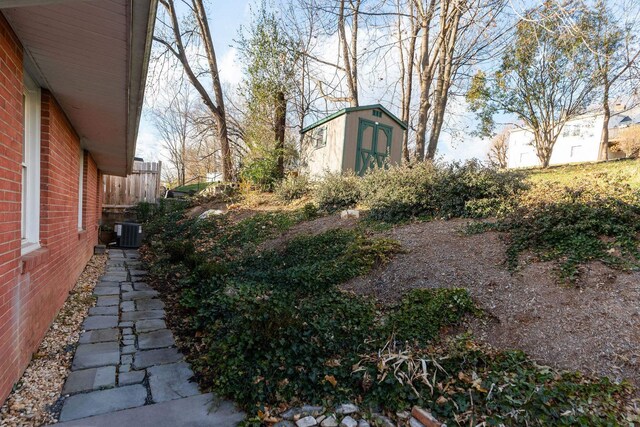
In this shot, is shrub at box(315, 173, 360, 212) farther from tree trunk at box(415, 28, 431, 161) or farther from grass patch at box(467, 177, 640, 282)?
grass patch at box(467, 177, 640, 282)

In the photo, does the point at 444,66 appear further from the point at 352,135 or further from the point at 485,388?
the point at 485,388

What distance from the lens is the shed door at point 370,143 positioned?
37.2ft

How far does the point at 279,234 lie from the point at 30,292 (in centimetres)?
453

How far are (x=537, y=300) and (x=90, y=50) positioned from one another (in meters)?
4.00

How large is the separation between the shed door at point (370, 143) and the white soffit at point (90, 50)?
8.20 m

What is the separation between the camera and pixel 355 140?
37.0 ft

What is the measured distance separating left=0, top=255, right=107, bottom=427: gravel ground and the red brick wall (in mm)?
79

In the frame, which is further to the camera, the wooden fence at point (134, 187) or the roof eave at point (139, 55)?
the wooden fence at point (134, 187)

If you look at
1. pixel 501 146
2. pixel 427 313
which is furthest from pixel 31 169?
pixel 501 146

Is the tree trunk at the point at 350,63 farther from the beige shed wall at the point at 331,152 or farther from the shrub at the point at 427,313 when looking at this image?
the shrub at the point at 427,313

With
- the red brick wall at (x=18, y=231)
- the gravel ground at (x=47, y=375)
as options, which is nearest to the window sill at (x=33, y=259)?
the red brick wall at (x=18, y=231)

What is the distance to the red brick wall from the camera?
2.15m

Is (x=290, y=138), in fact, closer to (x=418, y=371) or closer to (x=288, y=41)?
(x=288, y=41)

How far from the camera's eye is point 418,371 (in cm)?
237
